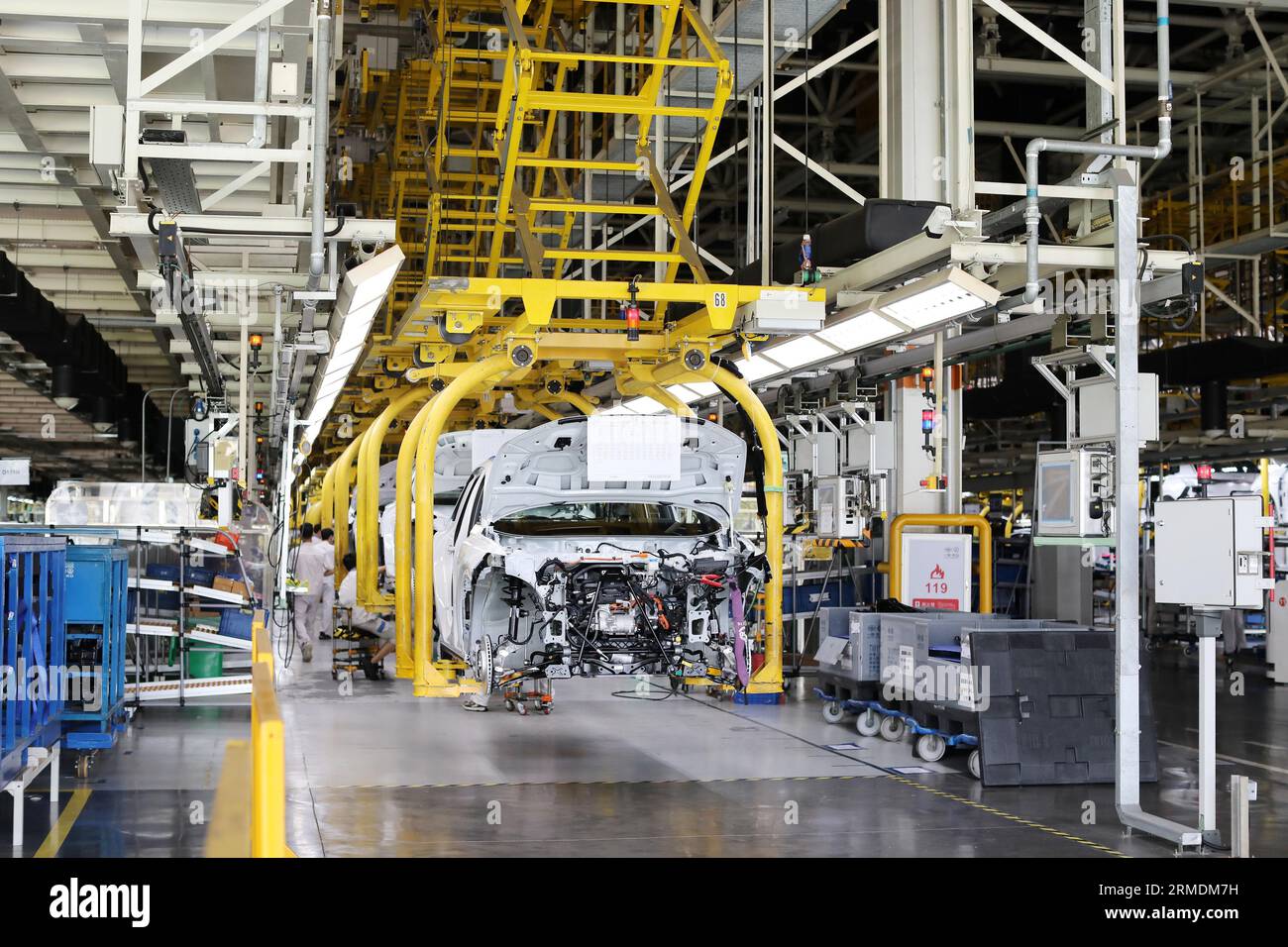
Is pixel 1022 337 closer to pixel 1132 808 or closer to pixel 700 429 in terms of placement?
pixel 700 429

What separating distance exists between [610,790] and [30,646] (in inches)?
141

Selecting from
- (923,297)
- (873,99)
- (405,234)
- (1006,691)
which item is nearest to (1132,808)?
(1006,691)

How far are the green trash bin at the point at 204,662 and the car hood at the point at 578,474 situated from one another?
332 cm

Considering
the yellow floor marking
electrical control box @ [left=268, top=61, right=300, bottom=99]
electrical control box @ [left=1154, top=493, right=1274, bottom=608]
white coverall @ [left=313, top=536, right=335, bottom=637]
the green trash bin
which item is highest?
electrical control box @ [left=268, top=61, right=300, bottom=99]

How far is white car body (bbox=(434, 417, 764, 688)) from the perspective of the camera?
29.5 ft

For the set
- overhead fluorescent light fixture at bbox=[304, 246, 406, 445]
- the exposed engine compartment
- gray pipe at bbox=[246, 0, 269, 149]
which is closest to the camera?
gray pipe at bbox=[246, 0, 269, 149]

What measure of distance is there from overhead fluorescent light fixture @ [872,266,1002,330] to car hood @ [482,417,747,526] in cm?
142

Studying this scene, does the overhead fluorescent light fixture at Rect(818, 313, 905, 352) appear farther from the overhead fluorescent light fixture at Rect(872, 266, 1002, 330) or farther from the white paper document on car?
the white paper document on car

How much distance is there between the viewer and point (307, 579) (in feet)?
54.9

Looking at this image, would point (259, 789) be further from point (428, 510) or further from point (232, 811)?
point (428, 510)

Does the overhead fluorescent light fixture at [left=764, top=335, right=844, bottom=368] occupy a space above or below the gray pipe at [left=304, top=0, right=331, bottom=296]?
below

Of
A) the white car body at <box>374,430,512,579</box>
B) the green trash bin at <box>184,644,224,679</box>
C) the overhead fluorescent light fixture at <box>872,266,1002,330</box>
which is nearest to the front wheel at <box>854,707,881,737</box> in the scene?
the overhead fluorescent light fixture at <box>872,266,1002,330</box>

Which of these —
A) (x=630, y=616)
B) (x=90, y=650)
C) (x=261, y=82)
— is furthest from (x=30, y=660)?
(x=630, y=616)

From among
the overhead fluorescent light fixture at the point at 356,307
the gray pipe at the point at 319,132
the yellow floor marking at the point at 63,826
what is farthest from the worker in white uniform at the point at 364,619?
the gray pipe at the point at 319,132
